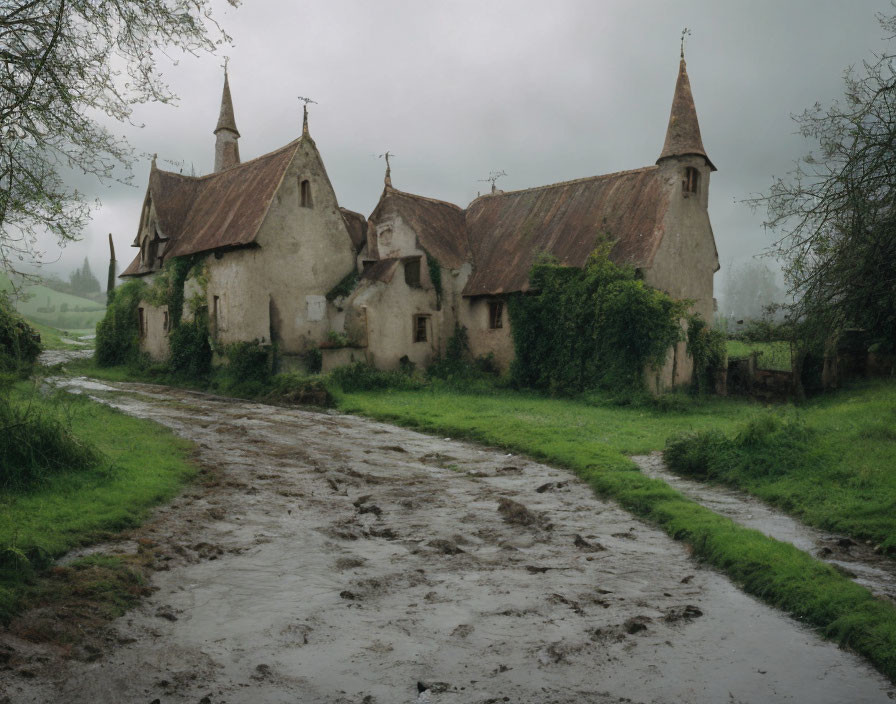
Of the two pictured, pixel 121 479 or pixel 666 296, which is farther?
pixel 666 296

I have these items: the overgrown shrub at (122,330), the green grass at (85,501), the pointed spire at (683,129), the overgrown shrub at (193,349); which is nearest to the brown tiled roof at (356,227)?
the overgrown shrub at (193,349)

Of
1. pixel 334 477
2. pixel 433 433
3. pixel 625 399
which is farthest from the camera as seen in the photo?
pixel 625 399

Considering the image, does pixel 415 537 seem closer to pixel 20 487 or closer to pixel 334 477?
pixel 334 477

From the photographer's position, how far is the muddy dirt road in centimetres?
632

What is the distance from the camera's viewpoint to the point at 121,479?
1220 cm

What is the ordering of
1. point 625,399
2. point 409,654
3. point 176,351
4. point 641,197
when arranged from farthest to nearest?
point 176,351
point 641,197
point 625,399
point 409,654

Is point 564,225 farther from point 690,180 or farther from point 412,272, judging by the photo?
point 412,272

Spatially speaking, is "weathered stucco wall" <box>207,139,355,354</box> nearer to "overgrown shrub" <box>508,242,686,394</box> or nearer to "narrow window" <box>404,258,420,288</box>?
"narrow window" <box>404,258,420,288</box>

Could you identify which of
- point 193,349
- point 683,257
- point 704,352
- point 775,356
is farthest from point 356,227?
point 775,356

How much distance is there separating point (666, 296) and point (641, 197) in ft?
18.2

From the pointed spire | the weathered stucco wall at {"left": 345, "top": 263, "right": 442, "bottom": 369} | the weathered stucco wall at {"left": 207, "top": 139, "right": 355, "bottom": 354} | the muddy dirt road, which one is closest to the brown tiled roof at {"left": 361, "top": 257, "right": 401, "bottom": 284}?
the weathered stucco wall at {"left": 345, "top": 263, "right": 442, "bottom": 369}

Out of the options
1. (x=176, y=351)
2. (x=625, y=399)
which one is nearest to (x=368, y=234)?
(x=176, y=351)

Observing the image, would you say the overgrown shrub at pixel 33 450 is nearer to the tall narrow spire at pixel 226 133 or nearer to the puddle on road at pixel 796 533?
the puddle on road at pixel 796 533

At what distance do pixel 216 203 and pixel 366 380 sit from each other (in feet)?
43.5
